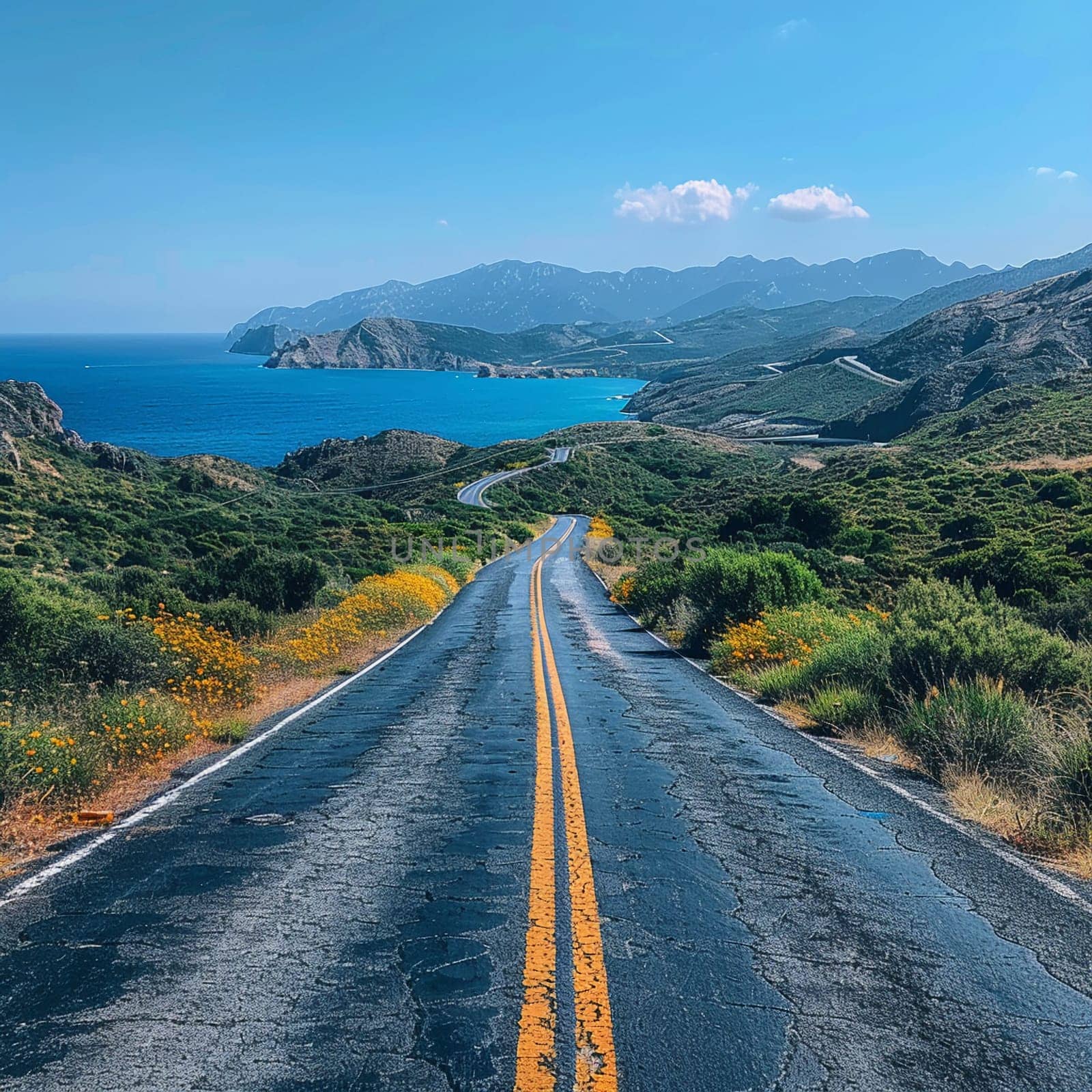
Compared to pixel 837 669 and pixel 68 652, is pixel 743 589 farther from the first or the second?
pixel 68 652

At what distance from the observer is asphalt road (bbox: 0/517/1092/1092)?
3.14m

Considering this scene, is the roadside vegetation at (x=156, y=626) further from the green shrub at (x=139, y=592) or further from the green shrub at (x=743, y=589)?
the green shrub at (x=743, y=589)

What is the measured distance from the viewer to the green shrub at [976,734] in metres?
7.27

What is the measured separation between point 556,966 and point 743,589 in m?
14.1

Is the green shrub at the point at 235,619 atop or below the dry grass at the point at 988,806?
below

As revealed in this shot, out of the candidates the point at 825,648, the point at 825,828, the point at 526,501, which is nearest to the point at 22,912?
the point at 825,828

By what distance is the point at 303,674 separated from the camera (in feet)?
45.5

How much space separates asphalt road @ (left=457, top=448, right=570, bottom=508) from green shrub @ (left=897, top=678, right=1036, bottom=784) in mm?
67206

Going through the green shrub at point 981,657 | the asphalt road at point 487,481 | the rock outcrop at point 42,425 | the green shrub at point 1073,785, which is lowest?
the asphalt road at point 487,481

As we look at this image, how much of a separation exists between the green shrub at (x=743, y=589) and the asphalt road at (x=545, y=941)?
945 cm

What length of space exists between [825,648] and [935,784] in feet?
15.8

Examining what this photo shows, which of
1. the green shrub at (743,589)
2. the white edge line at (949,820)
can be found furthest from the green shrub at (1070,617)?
the white edge line at (949,820)

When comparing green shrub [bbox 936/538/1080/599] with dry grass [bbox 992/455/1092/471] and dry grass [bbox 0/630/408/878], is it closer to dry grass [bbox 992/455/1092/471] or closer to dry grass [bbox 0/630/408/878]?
dry grass [bbox 992/455/1092/471]

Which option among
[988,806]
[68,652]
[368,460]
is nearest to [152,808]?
[68,652]
